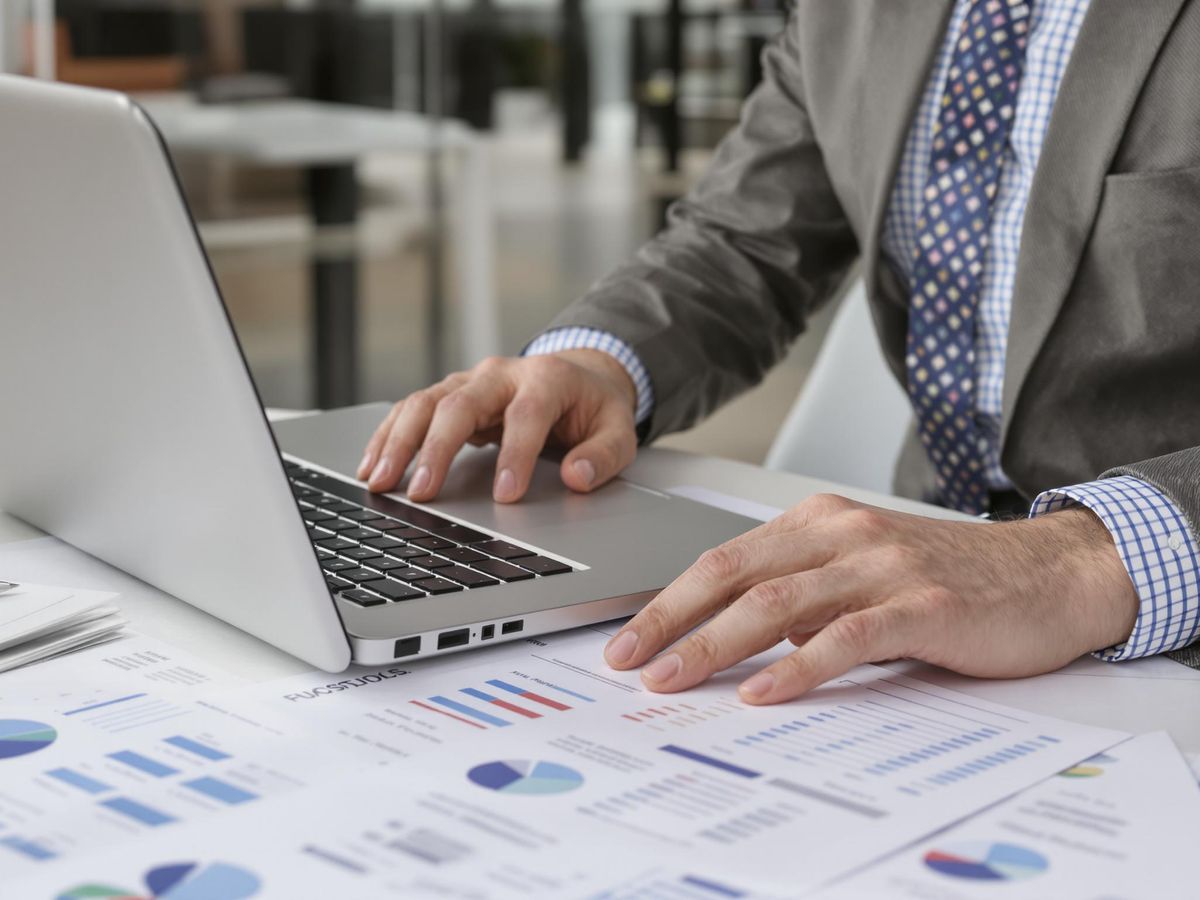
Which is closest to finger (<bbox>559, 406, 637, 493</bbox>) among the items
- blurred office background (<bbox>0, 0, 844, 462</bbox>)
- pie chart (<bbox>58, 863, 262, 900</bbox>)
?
pie chart (<bbox>58, 863, 262, 900</bbox>)

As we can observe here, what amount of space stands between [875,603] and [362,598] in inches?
10.0

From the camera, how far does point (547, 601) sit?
742 mm

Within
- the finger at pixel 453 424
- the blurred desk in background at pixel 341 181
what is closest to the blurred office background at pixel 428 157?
the blurred desk in background at pixel 341 181

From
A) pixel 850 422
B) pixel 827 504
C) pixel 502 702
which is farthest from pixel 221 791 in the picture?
pixel 850 422

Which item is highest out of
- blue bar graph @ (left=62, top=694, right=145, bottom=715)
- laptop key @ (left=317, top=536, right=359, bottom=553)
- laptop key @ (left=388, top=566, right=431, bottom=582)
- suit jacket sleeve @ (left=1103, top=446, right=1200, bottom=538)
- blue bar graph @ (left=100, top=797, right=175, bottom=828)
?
suit jacket sleeve @ (left=1103, top=446, right=1200, bottom=538)

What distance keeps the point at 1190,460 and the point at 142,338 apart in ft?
1.86

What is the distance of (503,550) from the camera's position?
0.82 meters

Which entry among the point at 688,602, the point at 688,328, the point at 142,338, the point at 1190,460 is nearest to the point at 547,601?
the point at 688,602

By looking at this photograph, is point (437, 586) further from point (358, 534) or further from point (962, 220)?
point (962, 220)

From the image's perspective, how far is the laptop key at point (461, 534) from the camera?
0.84 m

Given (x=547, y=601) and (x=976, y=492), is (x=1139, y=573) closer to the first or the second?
(x=547, y=601)

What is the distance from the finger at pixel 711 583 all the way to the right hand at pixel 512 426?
0.25 meters

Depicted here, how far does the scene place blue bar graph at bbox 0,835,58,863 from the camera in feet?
1.64

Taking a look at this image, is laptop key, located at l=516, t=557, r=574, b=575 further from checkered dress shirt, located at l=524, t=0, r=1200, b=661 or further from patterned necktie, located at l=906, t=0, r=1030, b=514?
patterned necktie, located at l=906, t=0, r=1030, b=514
